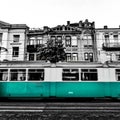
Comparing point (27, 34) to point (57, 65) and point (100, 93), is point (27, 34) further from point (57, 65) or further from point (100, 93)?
point (100, 93)

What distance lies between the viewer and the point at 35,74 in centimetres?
1338

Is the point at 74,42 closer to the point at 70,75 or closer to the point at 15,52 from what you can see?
the point at 15,52

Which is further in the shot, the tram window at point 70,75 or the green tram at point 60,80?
the tram window at point 70,75

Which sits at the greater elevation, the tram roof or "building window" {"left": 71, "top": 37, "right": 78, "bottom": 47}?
"building window" {"left": 71, "top": 37, "right": 78, "bottom": 47}

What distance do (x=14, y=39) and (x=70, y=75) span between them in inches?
738

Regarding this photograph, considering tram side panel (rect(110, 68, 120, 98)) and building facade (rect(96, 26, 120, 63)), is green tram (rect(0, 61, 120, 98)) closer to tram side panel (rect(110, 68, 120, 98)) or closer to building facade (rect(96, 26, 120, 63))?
tram side panel (rect(110, 68, 120, 98))

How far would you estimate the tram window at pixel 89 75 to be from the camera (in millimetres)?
13219

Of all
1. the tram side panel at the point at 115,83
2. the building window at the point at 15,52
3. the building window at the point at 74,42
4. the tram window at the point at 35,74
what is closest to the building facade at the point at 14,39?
the building window at the point at 15,52

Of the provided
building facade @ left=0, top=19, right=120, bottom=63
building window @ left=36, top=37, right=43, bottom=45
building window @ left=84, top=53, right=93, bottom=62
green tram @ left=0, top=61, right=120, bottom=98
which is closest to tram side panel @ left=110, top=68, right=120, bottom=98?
green tram @ left=0, top=61, right=120, bottom=98

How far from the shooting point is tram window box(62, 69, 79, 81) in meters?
13.2

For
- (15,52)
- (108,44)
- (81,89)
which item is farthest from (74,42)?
(81,89)

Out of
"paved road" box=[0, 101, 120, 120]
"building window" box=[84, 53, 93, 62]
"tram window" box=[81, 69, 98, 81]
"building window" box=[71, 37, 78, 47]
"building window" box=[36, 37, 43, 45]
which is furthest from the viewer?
"building window" box=[36, 37, 43, 45]

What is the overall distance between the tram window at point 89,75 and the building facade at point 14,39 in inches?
676

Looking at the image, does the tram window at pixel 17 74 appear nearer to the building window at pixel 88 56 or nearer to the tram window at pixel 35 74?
the tram window at pixel 35 74
